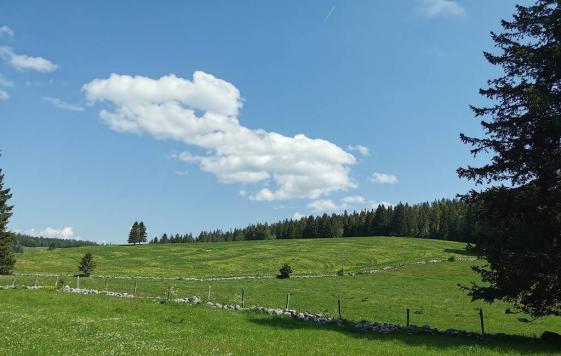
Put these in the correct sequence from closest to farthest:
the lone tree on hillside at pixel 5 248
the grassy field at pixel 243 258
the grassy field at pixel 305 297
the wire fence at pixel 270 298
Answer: the grassy field at pixel 305 297 → the wire fence at pixel 270 298 → the lone tree on hillside at pixel 5 248 → the grassy field at pixel 243 258

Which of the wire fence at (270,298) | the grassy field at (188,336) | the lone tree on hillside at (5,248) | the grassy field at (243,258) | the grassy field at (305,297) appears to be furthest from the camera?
the grassy field at (243,258)

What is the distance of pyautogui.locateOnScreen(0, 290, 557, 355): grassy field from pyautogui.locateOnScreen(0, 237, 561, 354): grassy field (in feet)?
0.34

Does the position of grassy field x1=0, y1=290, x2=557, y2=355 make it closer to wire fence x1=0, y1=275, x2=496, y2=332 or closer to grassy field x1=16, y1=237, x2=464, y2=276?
wire fence x1=0, y1=275, x2=496, y2=332

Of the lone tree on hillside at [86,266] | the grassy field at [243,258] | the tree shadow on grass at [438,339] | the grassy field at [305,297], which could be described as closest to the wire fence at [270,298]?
the grassy field at [305,297]

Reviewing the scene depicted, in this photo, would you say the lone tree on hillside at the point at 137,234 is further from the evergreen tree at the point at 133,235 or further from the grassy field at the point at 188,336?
the grassy field at the point at 188,336

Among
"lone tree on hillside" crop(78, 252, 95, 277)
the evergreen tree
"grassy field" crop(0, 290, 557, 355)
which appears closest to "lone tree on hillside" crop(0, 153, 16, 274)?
"lone tree on hillside" crop(78, 252, 95, 277)

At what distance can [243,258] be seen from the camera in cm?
10675

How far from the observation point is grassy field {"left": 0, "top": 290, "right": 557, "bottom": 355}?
17031 mm

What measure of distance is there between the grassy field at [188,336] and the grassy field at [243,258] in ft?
176

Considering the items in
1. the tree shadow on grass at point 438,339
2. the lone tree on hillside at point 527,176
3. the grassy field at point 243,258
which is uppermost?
the lone tree on hillside at point 527,176

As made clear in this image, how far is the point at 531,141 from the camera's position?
24891 mm

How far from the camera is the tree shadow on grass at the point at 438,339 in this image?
2111 cm

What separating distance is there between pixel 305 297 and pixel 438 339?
25.7 m

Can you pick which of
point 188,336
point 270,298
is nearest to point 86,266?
point 270,298
